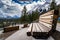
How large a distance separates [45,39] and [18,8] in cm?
2056

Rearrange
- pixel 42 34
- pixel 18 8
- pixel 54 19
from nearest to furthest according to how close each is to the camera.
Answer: pixel 42 34, pixel 54 19, pixel 18 8

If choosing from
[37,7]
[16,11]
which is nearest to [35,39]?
[37,7]

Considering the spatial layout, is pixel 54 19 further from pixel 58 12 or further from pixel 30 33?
pixel 30 33

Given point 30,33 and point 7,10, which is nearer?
point 30,33

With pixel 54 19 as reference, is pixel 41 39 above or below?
below

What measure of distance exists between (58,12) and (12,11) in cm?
2109

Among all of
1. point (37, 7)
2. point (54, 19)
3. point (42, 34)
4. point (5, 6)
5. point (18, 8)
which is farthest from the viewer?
point (5, 6)

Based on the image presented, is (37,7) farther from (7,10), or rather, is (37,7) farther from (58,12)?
(58,12)

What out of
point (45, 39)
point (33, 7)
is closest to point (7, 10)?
point (33, 7)

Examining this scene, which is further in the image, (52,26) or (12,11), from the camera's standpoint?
(12,11)

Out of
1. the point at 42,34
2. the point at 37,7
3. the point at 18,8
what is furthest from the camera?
the point at 18,8

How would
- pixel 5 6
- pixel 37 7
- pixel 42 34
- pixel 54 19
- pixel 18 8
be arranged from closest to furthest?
pixel 42 34
pixel 54 19
pixel 37 7
pixel 18 8
pixel 5 6

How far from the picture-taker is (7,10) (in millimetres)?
22859

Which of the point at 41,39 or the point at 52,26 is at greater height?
the point at 52,26
